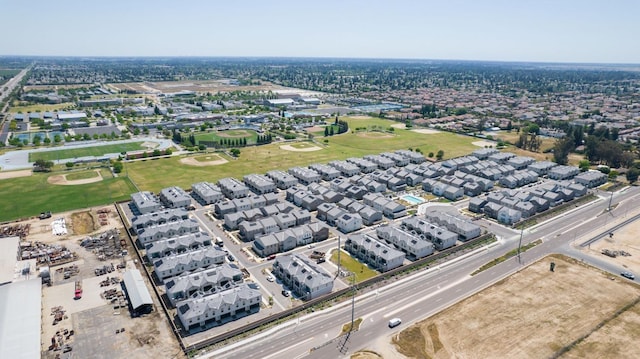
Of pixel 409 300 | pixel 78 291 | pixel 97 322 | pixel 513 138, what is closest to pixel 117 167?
pixel 78 291

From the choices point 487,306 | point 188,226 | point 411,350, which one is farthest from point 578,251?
point 188,226

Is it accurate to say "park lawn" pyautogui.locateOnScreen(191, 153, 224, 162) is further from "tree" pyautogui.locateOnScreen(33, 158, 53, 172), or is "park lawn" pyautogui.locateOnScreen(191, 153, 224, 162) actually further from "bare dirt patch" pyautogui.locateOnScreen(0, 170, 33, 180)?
"bare dirt patch" pyautogui.locateOnScreen(0, 170, 33, 180)

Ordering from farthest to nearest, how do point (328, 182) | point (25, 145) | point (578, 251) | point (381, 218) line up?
1. point (25, 145)
2. point (328, 182)
3. point (381, 218)
4. point (578, 251)

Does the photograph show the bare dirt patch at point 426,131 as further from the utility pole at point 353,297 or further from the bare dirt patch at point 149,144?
the utility pole at point 353,297

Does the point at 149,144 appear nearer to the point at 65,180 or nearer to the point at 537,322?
the point at 65,180

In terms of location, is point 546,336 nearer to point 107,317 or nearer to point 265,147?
point 107,317
